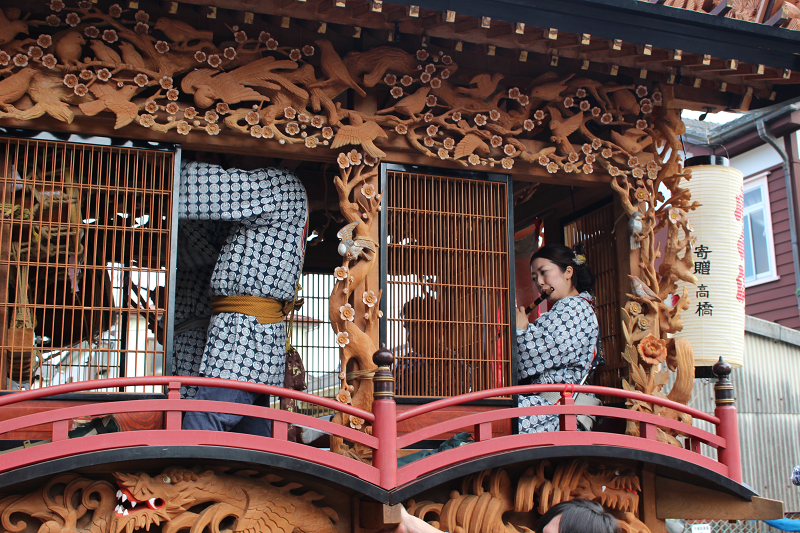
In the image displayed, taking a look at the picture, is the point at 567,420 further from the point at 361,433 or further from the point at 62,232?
the point at 62,232

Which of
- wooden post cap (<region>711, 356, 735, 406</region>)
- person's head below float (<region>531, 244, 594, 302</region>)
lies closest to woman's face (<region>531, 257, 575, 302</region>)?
person's head below float (<region>531, 244, 594, 302</region>)

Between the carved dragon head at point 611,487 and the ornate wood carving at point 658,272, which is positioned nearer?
the carved dragon head at point 611,487

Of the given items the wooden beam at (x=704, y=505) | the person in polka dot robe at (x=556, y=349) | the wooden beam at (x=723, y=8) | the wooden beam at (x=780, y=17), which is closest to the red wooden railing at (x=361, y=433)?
the wooden beam at (x=704, y=505)

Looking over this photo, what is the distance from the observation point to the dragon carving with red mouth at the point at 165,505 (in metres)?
4.32

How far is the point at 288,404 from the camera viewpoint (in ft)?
24.6

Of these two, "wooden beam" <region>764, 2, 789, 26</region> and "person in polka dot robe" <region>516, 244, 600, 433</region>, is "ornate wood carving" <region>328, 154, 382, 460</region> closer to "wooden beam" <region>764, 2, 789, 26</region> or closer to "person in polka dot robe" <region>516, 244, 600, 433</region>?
"person in polka dot robe" <region>516, 244, 600, 433</region>

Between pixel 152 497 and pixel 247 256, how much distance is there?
1920mm

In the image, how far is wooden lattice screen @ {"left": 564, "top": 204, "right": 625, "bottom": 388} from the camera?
269 inches

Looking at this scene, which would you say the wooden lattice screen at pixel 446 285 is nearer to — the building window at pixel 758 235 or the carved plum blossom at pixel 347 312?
the carved plum blossom at pixel 347 312

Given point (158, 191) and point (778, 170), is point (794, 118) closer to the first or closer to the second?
point (778, 170)

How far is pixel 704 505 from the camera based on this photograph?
5.77m

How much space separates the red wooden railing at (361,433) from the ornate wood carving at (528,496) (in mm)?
341

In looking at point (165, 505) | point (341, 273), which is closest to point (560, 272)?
point (341, 273)

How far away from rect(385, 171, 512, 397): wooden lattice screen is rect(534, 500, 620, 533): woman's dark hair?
2.93m
